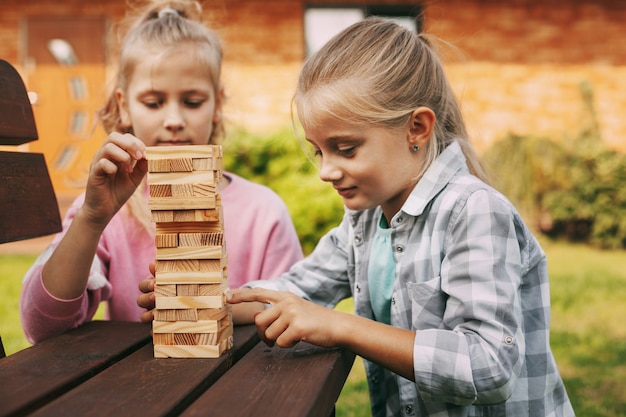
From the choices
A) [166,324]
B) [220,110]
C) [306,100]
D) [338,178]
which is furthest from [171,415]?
[220,110]

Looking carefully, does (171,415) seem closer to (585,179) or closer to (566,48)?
(585,179)

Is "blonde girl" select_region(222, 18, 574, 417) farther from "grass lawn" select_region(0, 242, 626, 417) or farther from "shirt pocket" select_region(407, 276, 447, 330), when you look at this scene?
"grass lawn" select_region(0, 242, 626, 417)

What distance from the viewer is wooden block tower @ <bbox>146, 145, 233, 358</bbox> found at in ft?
4.72

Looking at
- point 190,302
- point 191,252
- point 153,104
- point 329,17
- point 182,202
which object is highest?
point 329,17

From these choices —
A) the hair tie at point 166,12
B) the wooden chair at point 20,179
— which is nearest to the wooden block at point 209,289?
the wooden chair at point 20,179

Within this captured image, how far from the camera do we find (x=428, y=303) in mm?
1765

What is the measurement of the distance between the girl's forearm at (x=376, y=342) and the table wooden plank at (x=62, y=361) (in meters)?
0.49

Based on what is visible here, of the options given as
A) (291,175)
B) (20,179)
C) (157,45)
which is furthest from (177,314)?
(291,175)

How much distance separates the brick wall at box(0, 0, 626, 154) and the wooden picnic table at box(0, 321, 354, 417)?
8.07m

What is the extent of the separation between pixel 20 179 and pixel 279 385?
3.33ft

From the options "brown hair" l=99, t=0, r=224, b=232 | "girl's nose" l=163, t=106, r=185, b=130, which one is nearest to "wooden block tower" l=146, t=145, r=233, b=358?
"girl's nose" l=163, t=106, r=185, b=130

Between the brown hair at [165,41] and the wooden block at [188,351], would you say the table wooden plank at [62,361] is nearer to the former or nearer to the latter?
the wooden block at [188,351]

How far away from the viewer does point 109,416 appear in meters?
1.12

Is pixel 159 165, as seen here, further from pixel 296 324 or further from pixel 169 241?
pixel 296 324
